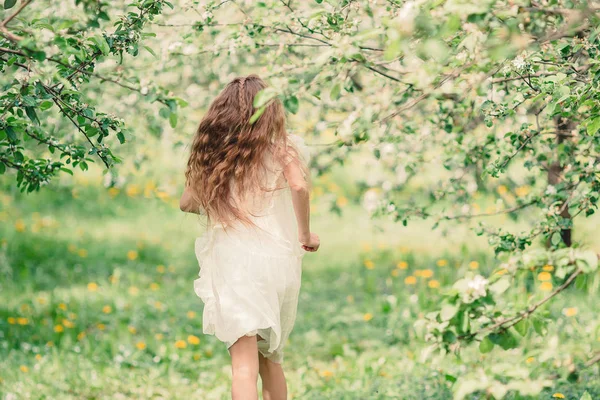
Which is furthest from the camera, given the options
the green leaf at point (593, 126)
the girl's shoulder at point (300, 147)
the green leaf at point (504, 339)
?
the girl's shoulder at point (300, 147)

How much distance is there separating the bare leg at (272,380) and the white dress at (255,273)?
13 centimetres

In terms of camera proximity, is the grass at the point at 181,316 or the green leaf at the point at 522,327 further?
the grass at the point at 181,316

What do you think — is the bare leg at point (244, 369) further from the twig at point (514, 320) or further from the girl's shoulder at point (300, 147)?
the twig at point (514, 320)

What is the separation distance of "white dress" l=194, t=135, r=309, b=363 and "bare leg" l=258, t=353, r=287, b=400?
0.13 m

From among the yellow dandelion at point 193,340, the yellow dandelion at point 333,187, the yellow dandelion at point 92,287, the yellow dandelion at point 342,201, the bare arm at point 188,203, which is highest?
the bare arm at point 188,203

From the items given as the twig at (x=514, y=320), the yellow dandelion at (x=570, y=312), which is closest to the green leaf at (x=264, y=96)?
the twig at (x=514, y=320)

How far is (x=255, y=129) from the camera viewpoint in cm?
277

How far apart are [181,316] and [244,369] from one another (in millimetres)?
2168

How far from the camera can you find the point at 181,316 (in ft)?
16.0

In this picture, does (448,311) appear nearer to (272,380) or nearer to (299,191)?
(299,191)

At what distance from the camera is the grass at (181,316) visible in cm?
366

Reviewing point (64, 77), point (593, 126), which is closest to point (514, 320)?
point (593, 126)

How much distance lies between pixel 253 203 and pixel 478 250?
3.53 meters

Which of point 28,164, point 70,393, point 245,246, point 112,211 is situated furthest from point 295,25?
point 112,211
